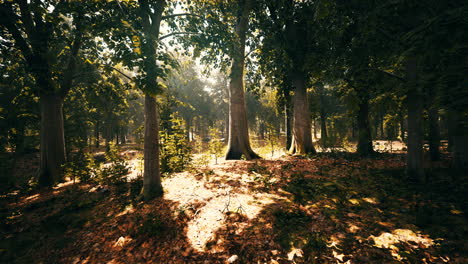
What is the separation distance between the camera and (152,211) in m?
4.86

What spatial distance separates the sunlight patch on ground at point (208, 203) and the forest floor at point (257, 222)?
0.09ft

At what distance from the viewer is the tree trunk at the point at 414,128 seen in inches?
215

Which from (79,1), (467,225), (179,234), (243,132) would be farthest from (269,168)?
(79,1)

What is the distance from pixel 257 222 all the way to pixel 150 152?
13.1 ft

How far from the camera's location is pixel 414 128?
559 centimetres

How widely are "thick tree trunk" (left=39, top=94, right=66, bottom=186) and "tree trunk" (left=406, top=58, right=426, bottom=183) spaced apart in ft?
50.6

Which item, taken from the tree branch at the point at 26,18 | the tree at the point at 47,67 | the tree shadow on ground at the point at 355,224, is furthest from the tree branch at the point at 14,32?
the tree shadow on ground at the point at 355,224

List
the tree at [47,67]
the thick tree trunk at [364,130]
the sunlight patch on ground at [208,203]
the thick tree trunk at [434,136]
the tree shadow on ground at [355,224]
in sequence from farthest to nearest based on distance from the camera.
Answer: the thick tree trunk at [364,130]
the thick tree trunk at [434,136]
the tree at [47,67]
the sunlight patch on ground at [208,203]
the tree shadow on ground at [355,224]

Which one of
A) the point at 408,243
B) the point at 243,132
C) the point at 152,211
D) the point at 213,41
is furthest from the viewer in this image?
the point at 243,132

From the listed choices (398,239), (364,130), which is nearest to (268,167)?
(398,239)

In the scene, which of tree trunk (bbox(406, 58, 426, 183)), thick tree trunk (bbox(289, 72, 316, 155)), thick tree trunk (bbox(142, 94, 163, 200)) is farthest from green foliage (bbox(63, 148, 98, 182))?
tree trunk (bbox(406, 58, 426, 183))

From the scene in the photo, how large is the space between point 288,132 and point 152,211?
1148 centimetres

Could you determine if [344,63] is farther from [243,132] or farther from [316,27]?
[243,132]

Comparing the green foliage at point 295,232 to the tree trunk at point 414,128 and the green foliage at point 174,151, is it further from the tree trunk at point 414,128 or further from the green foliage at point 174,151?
the green foliage at point 174,151
